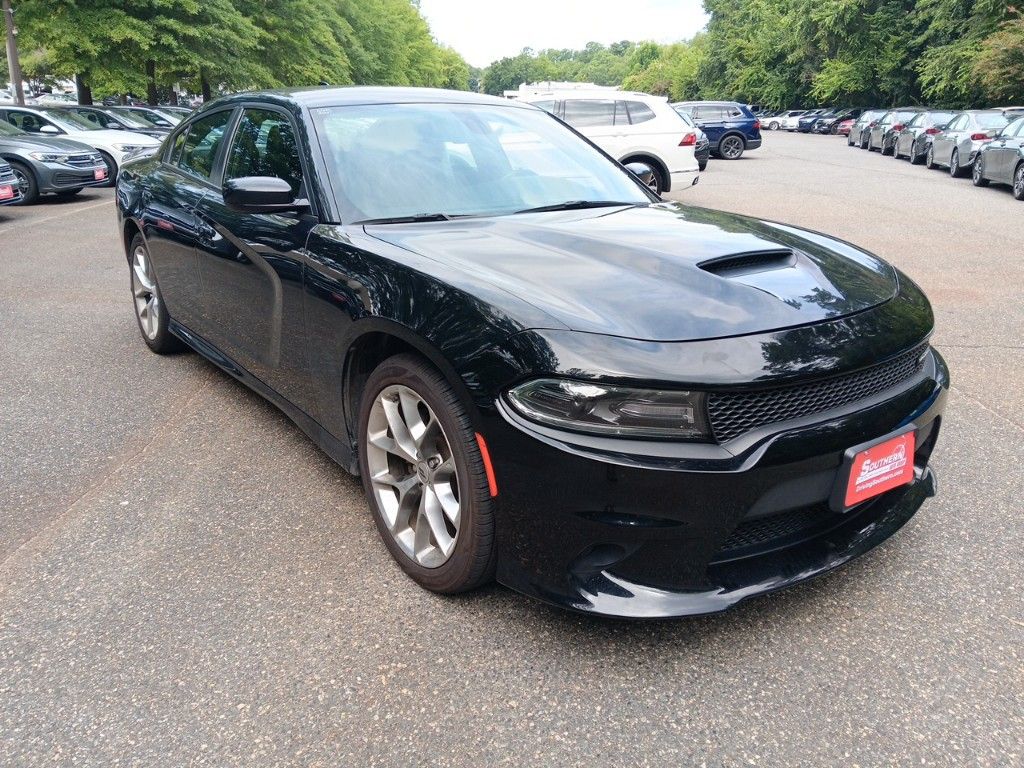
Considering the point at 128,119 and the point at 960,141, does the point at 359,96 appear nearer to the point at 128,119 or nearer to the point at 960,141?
the point at 128,119

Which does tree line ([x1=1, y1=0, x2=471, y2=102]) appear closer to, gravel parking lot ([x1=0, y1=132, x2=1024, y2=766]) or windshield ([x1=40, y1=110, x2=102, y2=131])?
windshield ([x1=40, y1=110, x2=102, y2=131])

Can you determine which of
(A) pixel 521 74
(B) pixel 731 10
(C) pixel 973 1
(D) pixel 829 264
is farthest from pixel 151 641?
(A) pixel 521 74

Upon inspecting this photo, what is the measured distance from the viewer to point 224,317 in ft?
12.7

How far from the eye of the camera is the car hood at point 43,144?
13.0m

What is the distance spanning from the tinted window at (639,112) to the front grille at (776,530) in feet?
38.6

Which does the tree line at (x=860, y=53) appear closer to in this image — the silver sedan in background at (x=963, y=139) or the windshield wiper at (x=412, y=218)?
the silver sedan in background at (x=963, y=139)

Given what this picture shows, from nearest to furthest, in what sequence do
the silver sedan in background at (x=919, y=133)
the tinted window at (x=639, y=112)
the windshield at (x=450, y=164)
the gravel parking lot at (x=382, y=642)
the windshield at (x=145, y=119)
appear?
the gravel parking lot at (x=382, y=642) → the windshield at (x=450, y=164) → the tinted window at (x=639, y=112) → the windshield at (x=145, y=119) → the silver sedan in background at (x=919, y=133)

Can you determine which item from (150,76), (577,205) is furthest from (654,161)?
(150,76)

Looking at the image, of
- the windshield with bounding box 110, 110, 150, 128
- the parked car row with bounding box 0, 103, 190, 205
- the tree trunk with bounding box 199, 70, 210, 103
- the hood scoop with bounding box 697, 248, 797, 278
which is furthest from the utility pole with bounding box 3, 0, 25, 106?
the hood scoop with bounding box 697, 248, 797, 278

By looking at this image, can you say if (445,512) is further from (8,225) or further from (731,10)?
(731,10)

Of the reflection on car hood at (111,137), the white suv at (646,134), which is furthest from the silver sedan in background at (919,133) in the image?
the reflection on car hood at (111,137)

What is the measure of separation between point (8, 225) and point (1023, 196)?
1566 centimetres

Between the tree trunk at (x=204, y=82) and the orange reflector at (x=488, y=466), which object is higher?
the tree trunk at (x=204, y=82)

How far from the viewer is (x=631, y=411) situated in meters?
2.10
